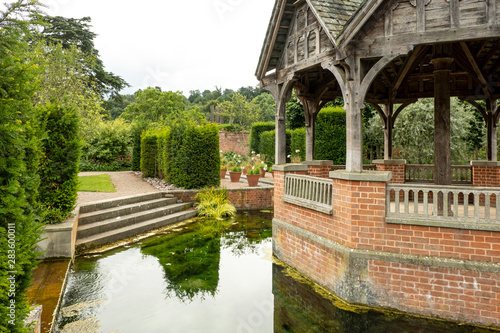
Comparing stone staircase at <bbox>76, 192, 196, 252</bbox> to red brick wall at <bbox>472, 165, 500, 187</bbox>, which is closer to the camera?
stone staircase at <bbox>76, 192, 196, 252</bbox>

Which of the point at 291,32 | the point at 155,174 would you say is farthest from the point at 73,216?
the point at 155,174

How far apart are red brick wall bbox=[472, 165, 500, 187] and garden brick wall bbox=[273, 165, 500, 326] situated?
5634mm

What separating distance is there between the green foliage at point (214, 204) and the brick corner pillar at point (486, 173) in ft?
25.8

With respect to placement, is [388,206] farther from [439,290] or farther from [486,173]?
[486,173]

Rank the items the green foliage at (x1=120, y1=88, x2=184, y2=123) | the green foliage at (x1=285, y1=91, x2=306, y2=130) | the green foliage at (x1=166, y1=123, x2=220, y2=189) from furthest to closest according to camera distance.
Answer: the green foliage at (x1=120, y1=88, x2=184, y2=123)
the green foliage at (x1=285, y1=91, x2=306, y2=130)
the green foliage at (x1=166, y1=123, x2=220, y2=189)

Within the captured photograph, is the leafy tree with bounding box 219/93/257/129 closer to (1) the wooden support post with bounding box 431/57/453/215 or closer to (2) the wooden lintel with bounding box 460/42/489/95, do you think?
(2) the wooden lintel with bounding box 460/42/489/95

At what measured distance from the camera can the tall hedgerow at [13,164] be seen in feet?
8.09

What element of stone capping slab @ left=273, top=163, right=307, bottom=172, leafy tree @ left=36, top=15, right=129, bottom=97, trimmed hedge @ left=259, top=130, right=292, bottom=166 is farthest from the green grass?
leafy tree @ left=36, top=15, right=129, bottom=97

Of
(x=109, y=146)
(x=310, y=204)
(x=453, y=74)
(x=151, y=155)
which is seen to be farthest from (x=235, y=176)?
(x=109, y=146)

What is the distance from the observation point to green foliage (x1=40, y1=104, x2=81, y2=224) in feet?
24.1

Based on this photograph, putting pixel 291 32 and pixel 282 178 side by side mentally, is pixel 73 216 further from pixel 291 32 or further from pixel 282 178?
pixel 291 32

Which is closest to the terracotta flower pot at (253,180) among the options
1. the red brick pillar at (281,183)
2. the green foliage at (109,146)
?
the red brick pillar at (281,183)

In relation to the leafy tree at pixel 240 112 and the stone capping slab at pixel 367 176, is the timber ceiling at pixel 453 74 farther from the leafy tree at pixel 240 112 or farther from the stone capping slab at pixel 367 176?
the leafy tree at pixel 240 112

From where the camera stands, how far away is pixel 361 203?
5.35m
